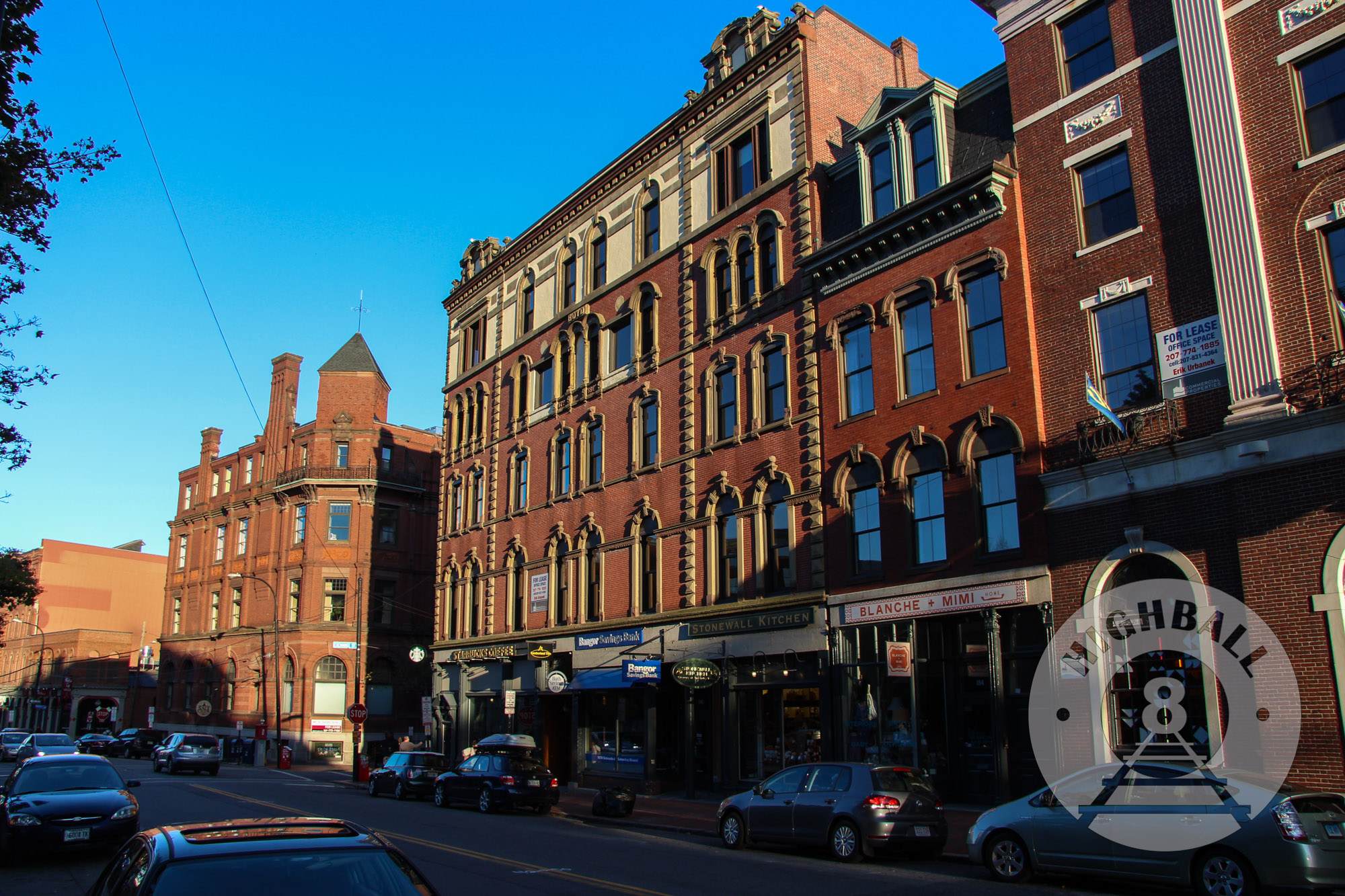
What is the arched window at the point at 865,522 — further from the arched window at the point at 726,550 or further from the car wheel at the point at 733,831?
the car wheel at the point at 733,831

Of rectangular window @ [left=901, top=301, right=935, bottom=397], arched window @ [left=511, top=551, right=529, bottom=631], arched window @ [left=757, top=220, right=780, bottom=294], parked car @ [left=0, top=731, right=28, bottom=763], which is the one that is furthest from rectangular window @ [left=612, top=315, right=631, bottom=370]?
parked car @ [left=0, top=731, right=28, bottom=763]

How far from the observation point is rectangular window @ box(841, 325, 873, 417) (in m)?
24.0

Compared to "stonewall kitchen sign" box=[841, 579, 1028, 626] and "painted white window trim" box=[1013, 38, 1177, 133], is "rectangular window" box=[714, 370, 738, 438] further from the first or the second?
"painted white window trim" box=[1013, 38, 1177, 133]

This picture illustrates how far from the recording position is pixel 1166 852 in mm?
11359

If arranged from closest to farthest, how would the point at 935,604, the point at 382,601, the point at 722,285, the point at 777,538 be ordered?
the point at 935,604 → the point at 777,538 → the point at 722,285 → the point at 382,601

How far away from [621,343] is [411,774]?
48.7ft

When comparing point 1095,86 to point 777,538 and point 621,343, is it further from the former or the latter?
point 621,343

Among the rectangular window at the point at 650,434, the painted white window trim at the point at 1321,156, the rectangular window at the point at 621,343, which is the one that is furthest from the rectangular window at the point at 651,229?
the painted white window trim at the point at 1321,156

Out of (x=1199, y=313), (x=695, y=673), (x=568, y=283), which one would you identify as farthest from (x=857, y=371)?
(x=568, y=283)

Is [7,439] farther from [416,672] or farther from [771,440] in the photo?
[416,672]

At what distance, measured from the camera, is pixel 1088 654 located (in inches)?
712

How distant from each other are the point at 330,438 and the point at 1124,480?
160 ft

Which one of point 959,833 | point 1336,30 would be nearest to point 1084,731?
point 959,833

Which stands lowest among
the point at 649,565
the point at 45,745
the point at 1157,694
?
the point at 45,745
